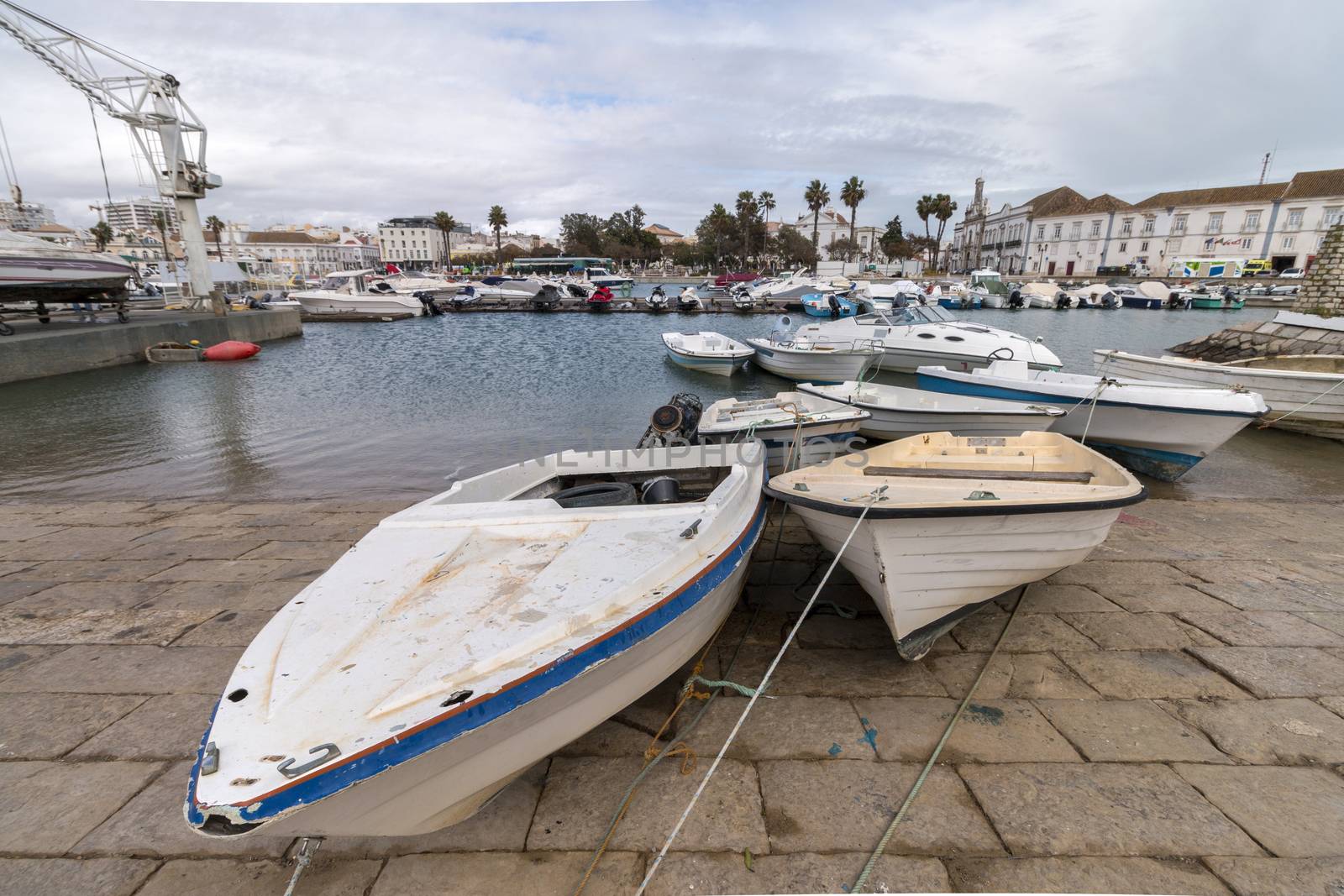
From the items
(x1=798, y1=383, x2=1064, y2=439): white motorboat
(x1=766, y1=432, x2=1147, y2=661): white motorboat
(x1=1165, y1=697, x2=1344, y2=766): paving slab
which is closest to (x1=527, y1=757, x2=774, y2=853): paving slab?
(x1=766, y1=432, x2=1147, y2=661): white motorboat

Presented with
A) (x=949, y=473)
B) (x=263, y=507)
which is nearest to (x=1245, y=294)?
(x=949, y=473)

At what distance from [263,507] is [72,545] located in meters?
1.69

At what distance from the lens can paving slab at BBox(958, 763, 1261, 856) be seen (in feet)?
8.07

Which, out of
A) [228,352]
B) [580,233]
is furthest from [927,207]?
[228,352]

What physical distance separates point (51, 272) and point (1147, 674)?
30.2 m

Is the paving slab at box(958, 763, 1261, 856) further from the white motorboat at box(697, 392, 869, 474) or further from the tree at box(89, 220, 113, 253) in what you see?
the tree at box(89, 220, 113, 253)

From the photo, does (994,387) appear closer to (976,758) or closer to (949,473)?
(949,473)

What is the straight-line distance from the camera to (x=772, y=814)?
264 cm

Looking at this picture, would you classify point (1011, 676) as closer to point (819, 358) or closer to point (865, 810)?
point (865, 810)

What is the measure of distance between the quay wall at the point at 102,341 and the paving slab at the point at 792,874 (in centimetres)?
2386

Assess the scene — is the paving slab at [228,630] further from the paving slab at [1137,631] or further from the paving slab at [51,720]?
the paving slab at [1137,631]

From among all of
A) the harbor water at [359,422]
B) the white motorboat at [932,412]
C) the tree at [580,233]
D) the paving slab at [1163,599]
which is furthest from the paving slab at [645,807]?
the tree at [580,233]

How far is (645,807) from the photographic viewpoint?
2.71m

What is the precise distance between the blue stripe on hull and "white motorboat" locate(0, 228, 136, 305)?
26.9m
